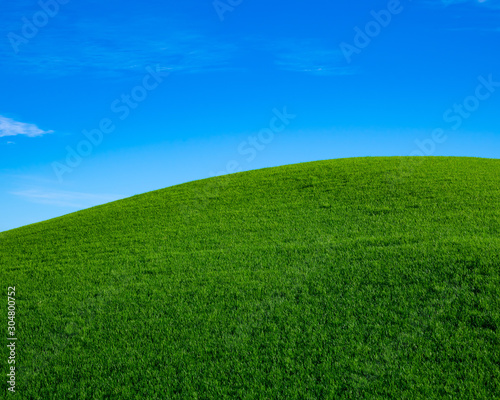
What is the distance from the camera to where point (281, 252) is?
11477mm

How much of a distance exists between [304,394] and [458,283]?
469cm

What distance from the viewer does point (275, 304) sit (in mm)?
8359

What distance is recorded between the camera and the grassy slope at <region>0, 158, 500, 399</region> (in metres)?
6.27

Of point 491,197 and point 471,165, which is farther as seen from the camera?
point 471,165

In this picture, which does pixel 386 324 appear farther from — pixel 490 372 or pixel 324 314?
pixel 490 372

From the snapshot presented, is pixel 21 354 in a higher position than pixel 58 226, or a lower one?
lower

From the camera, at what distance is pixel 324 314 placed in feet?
25.5

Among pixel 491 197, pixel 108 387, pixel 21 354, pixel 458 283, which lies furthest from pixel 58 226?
pixel 491 197

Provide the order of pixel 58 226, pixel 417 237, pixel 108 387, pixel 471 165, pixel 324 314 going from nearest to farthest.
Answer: pixel 108 387, pixel 324 314, pixel 417 237, pixel 58 226, pixel 471 165

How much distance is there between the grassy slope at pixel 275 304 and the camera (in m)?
6.27

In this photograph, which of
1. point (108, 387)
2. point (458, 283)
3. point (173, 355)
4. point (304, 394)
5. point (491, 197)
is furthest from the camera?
point (491, 197)

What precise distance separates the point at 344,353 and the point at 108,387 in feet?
13.5

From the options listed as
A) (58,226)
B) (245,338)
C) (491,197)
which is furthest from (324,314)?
(58,226)

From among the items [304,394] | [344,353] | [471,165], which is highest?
[471,165]
